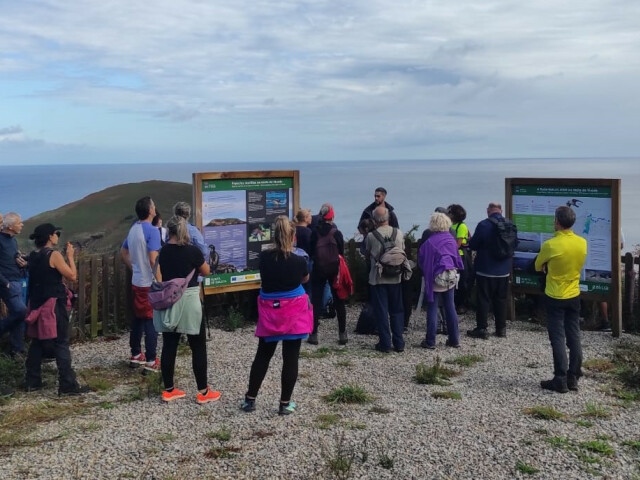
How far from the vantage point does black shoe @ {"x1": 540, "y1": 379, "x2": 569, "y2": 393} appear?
22.3ft

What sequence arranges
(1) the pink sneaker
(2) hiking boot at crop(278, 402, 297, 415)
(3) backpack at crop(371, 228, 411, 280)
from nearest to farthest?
(2) hiking boot at crop(278, 402, 297, 415) → (1) the pink sneaker → (3) backpack at crop(371, 228, 411, 280)

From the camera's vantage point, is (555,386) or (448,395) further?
(555,386)

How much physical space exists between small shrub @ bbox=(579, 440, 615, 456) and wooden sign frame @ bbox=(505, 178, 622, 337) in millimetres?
4220

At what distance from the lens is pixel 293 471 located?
16.0 feet

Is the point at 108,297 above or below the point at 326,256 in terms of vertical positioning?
below

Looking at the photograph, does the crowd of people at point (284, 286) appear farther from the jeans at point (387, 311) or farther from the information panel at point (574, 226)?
the information panel at point (574, 226)

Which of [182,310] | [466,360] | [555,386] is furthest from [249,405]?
[555,386]

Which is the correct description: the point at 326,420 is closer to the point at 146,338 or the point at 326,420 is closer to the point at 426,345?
the point at 146,338

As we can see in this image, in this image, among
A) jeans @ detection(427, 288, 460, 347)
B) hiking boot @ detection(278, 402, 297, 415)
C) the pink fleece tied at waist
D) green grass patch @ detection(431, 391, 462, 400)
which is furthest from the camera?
jeans @ detection(427, 288, 460, 347)

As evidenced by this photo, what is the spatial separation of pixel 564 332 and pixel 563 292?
469 mm

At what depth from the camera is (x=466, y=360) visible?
8.02 metres

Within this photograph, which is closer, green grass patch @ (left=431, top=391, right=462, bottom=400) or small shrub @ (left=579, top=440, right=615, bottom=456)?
small shrub @ (left=579, top=440, right=615, bottom=456)

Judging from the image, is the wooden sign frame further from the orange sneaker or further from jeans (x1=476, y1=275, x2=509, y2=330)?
the orange sneaker

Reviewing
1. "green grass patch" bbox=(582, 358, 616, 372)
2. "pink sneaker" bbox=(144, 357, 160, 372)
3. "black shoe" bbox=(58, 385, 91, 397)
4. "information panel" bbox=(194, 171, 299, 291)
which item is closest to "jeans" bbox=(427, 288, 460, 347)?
"green grass patch" bbox=(582, 358, 616, 372)
